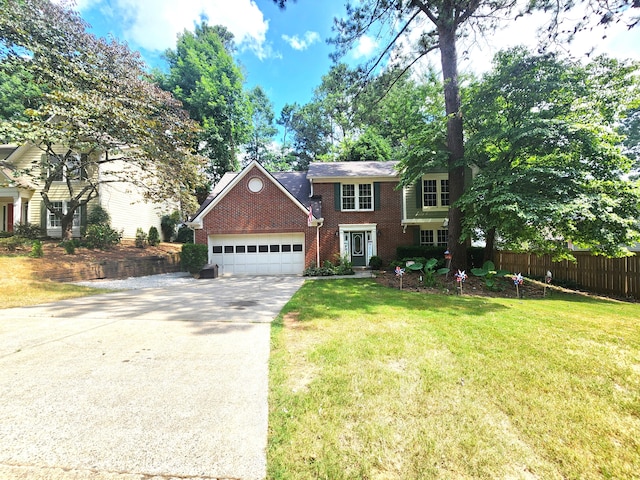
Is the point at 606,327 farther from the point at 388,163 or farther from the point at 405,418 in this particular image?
the point at 388,163

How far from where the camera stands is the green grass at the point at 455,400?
6.17ft

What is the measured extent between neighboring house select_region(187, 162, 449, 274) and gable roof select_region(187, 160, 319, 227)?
0.05 m

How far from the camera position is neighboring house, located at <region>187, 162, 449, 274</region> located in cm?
1390

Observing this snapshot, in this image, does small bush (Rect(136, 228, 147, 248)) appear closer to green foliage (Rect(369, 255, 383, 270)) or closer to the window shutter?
the window shutter

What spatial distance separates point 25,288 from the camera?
A: 838cm

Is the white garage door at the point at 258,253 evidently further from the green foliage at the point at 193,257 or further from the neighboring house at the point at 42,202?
the neighboring house at the point at 42,202

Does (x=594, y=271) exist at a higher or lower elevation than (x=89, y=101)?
lower

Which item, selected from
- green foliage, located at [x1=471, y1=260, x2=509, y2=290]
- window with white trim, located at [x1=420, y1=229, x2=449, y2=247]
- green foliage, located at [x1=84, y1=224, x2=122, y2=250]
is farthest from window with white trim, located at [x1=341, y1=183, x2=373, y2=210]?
green foliage, located at [x1=84, y1=224, x2=122, y2=250]

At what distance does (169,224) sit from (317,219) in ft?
46.8

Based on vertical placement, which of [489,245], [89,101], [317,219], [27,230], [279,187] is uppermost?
[89,101]

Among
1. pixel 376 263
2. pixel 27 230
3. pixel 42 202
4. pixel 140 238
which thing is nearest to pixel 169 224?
pixel 140 238

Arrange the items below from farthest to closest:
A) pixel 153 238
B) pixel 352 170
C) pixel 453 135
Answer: pixel 153 238
pixel 352 170
pixel 453 135

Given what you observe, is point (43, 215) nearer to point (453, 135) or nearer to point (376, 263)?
point (376, 263)

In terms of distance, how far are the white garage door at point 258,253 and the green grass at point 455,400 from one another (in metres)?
9.29
